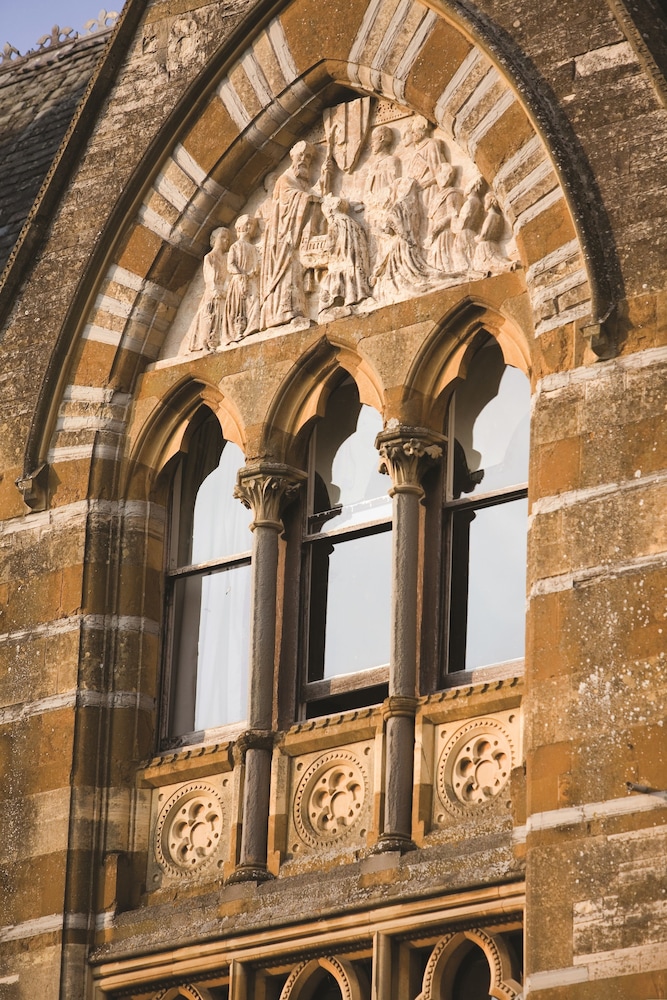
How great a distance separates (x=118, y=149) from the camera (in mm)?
17031

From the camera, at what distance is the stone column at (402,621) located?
47.5ft

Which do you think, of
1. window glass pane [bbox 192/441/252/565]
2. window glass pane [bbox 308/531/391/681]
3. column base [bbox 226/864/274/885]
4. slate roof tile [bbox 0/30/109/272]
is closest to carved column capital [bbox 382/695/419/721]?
window glass pane [bbox 308/531/391/681]

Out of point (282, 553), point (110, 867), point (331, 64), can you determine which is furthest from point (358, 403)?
point (110, 867)

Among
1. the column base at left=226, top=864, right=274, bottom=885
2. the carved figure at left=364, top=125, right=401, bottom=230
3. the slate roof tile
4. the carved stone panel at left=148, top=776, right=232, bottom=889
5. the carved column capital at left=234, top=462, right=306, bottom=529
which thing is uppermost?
the slate roof tile

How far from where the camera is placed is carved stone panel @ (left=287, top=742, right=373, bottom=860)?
1473 cm

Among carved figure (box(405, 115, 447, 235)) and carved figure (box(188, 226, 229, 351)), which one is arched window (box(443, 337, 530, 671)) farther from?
carved figure (box(188, 226, 229, 351))

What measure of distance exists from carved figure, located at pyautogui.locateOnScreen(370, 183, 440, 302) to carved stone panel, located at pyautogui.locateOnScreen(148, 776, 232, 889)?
2.99 meters

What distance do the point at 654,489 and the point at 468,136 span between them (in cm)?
283

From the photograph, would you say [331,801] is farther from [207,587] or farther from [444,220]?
[444,220]

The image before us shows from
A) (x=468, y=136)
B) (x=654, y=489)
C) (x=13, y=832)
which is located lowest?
(x=13, y=832)

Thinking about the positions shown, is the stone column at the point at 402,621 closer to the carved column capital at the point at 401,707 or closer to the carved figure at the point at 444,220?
the carved column capital at the point at 401,707

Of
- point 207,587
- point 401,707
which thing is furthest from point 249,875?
point 207,587

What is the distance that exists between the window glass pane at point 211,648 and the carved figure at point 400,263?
1.87 meters

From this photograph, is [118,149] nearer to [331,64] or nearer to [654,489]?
[331,64]
